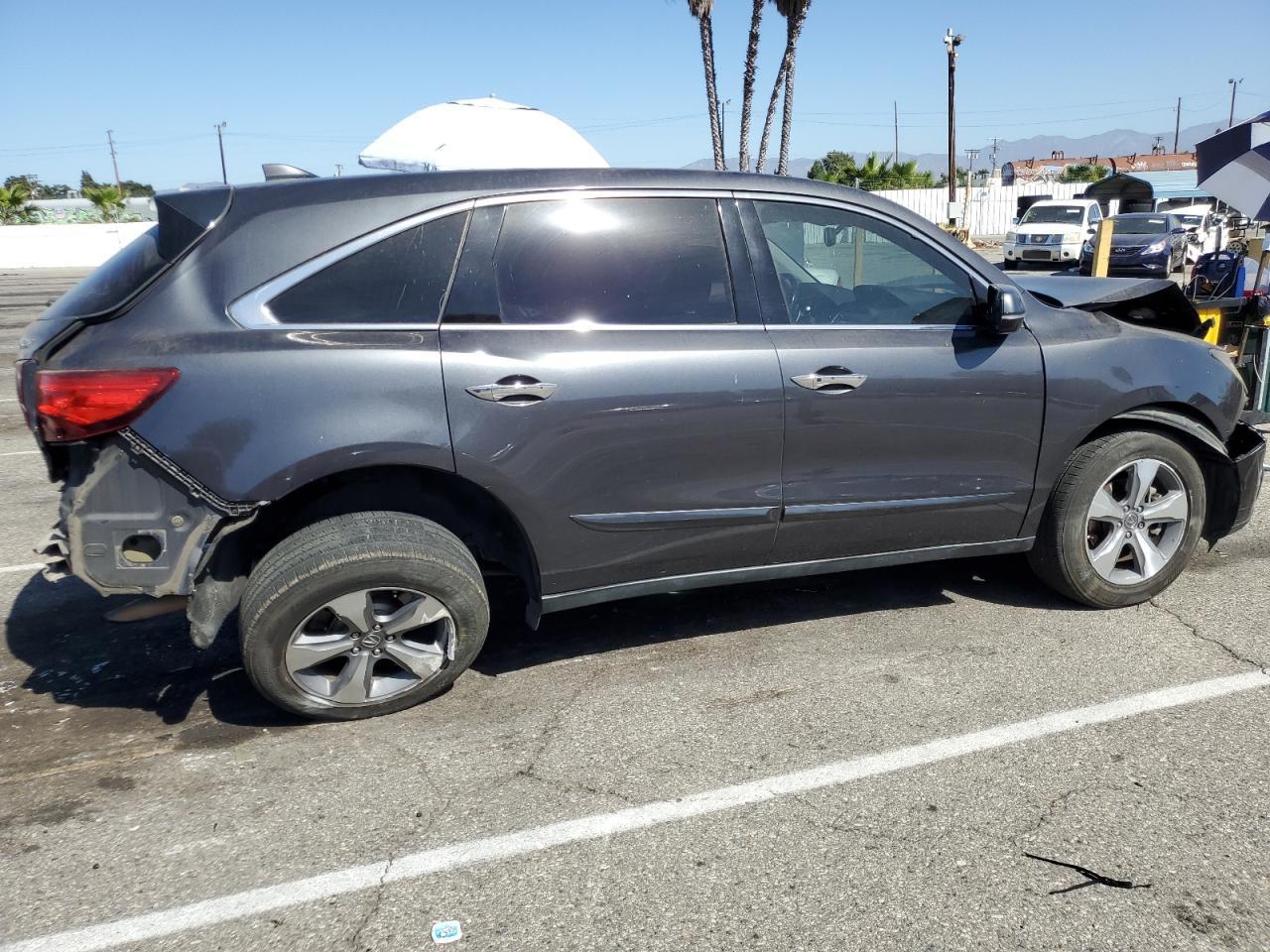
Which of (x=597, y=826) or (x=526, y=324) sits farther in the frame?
(x=526, y=324)

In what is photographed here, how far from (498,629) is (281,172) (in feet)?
6.50

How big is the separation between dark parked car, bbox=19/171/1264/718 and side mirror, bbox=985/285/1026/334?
0.01m

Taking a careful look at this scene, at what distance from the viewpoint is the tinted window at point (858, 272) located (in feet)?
12.2

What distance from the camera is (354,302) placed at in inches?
125

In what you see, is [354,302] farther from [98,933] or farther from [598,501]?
[98,933]

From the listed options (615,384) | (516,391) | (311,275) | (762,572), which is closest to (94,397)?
(311,275)

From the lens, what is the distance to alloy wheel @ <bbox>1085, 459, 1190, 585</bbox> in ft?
13.5

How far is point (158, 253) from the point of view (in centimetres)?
317

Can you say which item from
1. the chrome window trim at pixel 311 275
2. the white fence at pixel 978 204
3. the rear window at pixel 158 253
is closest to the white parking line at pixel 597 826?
the chrome window trim at pixel 311 275

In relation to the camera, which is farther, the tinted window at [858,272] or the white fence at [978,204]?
the white fence at [978,204]

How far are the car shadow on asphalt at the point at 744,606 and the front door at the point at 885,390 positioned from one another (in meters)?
0.54

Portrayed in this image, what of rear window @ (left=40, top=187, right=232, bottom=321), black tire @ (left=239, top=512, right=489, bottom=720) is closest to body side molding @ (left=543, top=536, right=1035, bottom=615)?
black tire @ (left=239, top=512, right=489, bottom=720)

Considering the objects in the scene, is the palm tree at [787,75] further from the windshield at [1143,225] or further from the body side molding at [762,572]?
the body side molding at [762,572]

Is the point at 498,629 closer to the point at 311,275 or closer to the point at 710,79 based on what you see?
the point at 311,275
